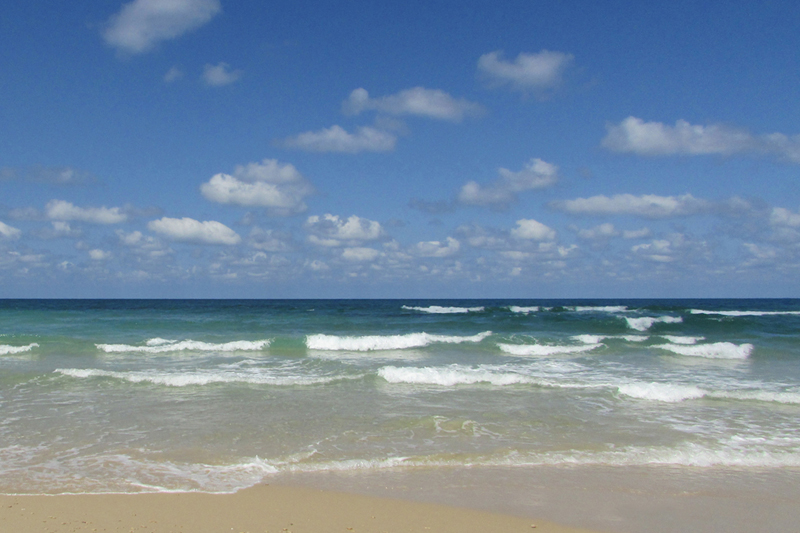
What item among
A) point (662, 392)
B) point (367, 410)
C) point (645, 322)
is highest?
point (645, 322)

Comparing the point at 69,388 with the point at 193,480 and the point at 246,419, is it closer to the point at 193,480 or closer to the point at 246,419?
the point at 246,419

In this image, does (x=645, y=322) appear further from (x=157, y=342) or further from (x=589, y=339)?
(x=157, y=342)

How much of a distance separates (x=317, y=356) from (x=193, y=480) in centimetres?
1164

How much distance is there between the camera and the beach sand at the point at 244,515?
475cm

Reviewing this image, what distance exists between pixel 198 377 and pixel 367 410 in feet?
17.4

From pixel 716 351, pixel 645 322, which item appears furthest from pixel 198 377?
pixel 645 322

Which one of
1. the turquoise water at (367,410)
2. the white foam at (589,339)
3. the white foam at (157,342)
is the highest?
the white foam at (589,339)

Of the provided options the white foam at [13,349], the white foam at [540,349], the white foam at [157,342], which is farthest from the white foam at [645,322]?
the white foam at [13,349]

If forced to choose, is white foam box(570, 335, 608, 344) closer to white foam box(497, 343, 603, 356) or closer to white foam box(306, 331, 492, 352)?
white foam box(497, 343, 603, 356)

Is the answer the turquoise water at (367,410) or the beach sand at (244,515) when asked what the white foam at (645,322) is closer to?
the turquoise water at (367,410)

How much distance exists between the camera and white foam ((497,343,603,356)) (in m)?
18.4

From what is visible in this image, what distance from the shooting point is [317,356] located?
17.6 metres

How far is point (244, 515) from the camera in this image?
5.04 metres

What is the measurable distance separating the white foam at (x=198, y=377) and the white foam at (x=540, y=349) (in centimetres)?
787
